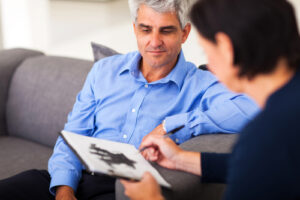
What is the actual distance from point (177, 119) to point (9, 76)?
4.23 ft

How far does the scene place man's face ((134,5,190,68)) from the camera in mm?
1449

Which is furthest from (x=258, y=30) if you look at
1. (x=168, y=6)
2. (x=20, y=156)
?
(x=20, y=156)

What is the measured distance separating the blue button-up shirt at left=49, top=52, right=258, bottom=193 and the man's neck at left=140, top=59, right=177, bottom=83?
0.03 meters

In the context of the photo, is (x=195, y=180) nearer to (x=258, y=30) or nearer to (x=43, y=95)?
A: (x=258, y=30)

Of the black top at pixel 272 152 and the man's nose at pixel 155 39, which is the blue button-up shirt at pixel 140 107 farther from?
the black top at pixel 272 152

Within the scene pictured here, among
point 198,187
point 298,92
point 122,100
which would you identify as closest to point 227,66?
point 298,92

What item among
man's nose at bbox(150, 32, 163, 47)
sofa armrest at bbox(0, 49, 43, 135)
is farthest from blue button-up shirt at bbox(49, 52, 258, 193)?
sofa armrest at bbox(0, 49, 43, 135)

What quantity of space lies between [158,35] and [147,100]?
27 centimetres

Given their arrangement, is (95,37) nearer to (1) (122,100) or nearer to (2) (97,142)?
(1) (122,100)

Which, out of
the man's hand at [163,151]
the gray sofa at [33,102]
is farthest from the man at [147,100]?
the gray sofa at [33,102]

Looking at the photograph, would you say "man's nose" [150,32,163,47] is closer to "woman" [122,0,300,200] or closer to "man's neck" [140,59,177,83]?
"man's neck" [140,59,177,83]

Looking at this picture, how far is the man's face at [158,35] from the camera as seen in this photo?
57.1 inches

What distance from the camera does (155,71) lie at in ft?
5.24

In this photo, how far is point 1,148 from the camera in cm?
210
